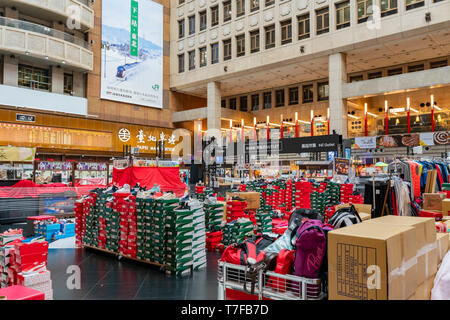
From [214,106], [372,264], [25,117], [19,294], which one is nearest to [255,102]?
[214,106]

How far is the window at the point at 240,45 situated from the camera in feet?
86.6

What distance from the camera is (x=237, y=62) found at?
85.5ft

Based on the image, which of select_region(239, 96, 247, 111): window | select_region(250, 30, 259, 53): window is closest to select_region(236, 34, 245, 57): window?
select_region(250, 30, 259, 53): window

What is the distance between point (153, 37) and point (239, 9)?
7993 mm

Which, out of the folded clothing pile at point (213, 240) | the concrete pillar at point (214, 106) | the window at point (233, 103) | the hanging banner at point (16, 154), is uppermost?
the window at point (233, 103)

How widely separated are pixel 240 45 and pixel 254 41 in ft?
4.38

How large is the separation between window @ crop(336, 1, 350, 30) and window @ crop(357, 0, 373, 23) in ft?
2.48

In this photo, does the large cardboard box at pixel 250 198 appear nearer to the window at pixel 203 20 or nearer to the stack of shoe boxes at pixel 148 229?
the stack of shoe boxes at pixel 148 229

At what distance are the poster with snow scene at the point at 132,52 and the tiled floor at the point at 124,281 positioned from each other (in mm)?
21680

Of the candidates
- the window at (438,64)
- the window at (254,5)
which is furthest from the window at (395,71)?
the window at (254,5)

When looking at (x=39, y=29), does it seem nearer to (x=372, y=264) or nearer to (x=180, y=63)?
(x=180, y=63)

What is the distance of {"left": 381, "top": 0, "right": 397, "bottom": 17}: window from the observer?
19459 millimetres

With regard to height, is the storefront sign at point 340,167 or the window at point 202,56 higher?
the window at point 202,56

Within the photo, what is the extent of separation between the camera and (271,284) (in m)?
2.68
